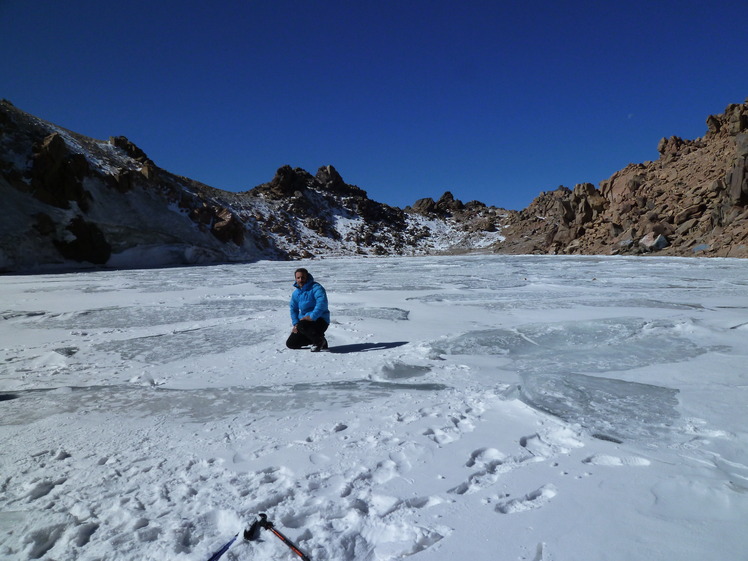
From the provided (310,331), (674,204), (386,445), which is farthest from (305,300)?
(674,204)

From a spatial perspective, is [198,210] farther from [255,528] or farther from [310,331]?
[255,528]

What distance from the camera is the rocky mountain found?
2362cm

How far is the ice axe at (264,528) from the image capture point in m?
1.85

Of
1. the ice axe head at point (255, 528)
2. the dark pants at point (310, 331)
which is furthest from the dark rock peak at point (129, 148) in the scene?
the ice axe head at point (255, 528)

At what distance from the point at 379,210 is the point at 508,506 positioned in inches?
2737

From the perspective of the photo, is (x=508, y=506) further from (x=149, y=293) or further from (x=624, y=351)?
(x=149, y=293)

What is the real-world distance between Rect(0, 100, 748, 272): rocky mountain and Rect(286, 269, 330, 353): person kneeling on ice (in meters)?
23.0

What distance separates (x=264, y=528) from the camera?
77.7 inches

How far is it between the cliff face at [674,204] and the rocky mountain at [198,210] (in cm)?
8

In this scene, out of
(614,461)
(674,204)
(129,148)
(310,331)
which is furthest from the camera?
(129,148)

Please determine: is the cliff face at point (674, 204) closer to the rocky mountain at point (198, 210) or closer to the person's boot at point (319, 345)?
the rocky mountain at point (198, 210)

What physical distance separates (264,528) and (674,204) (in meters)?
33.7

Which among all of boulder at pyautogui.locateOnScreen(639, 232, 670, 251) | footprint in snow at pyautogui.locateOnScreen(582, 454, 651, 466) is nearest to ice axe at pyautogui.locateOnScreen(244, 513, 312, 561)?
footprint in snow at pyautogui.locateOnScreen(582, 454, 651, 466)

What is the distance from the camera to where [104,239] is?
2727 centimetres
